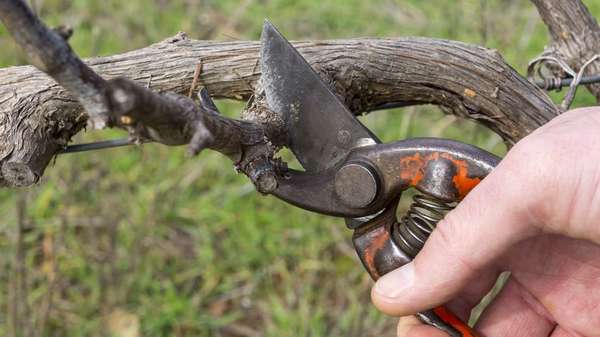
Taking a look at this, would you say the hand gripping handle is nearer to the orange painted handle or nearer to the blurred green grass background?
the orange painted handle

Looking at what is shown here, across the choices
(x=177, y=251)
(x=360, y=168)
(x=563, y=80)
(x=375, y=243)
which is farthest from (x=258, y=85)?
(x=177, y=251)

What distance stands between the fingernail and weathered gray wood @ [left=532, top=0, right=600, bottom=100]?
733 millimetres

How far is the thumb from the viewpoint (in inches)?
47.3

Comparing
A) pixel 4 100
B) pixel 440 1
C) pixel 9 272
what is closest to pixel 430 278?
pixel 4 100

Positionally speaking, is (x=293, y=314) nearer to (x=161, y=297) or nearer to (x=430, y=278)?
(x=161, y=297)

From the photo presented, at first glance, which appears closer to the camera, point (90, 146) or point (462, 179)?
point (462, 179)

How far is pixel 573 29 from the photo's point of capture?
1.65 meters

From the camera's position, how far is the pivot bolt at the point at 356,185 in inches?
50.1

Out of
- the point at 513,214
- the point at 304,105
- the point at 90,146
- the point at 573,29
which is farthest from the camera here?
the point at 573,29

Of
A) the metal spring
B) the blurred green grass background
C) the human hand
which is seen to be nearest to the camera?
the human hand

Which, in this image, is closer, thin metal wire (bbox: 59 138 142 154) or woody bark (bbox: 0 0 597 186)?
woody bark (bbox: 0 0 597 186)

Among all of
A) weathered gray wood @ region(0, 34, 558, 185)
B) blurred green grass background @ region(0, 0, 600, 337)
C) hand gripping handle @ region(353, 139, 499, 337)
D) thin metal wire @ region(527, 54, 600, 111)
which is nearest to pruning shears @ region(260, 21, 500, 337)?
hand gripping handle @ region(353, 139, 499, 337)

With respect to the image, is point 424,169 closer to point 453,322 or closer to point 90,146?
point 453,322

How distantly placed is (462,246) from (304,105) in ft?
1.29
